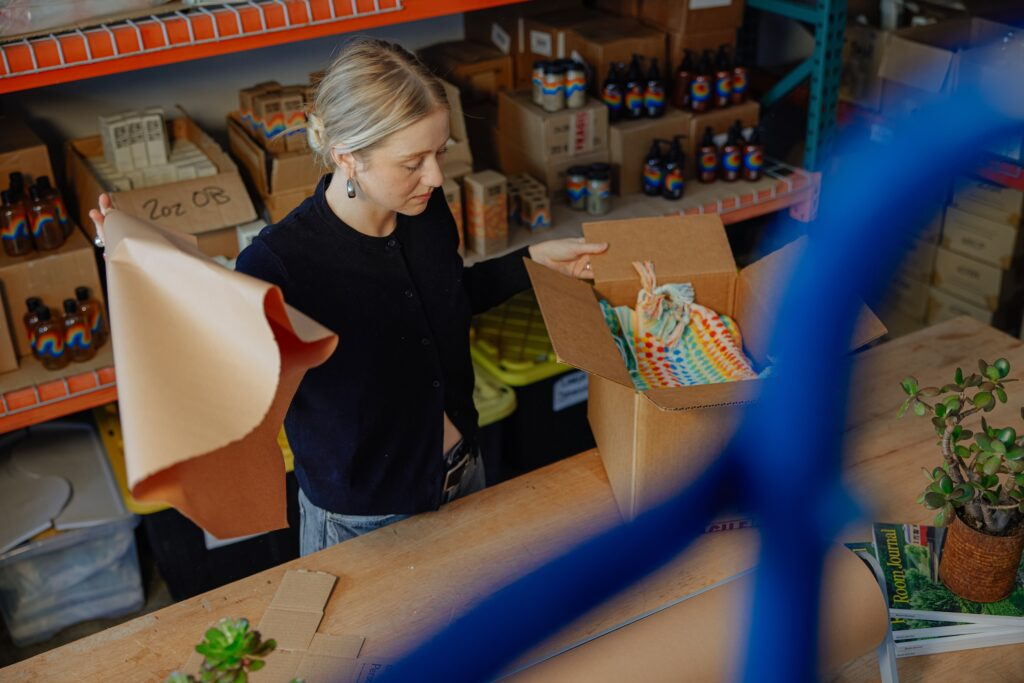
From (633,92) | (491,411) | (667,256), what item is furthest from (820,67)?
(667,256)

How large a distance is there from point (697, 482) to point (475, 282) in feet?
4.39

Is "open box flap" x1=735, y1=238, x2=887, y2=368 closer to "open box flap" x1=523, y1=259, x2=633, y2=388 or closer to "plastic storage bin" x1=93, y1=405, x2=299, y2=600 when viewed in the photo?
"open box flap" x1=523, y1=259, x2=633, y2=388

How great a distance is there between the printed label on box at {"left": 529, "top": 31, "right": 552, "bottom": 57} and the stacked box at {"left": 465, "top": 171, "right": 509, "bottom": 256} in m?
0.58

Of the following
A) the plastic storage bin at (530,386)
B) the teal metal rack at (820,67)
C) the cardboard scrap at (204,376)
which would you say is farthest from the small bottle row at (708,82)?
the cardboard scrap at (204,376)

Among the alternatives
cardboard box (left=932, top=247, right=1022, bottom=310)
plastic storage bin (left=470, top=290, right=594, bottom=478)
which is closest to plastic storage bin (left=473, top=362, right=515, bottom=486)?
plastic storage bin (left=470, top=290, right=594, bottom=478)

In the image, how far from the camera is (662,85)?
293cm

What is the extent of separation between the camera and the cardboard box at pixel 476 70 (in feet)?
9.88

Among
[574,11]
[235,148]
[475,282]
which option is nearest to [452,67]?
[574,11]

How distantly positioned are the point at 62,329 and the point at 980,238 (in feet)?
9.15

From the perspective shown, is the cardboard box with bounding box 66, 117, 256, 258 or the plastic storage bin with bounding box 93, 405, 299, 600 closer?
the cardboard box with bounding box 66, 117, 256, 258

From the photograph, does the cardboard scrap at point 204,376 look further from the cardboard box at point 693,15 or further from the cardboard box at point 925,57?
the cardboard box at point 925,57

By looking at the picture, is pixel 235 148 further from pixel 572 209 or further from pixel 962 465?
pixel 962 465

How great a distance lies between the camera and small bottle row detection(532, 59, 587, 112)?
109 inches

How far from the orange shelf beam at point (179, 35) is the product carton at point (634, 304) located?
3.08 ft
